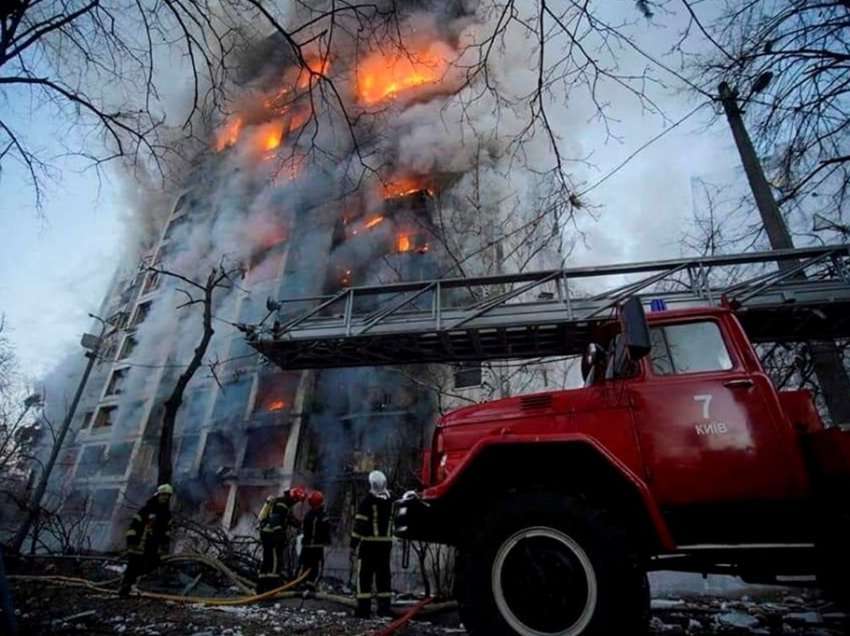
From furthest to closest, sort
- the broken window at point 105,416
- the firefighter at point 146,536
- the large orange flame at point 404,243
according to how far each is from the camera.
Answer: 1. the broken window at point 105,416
2. the large orange flame at point 404,243
3. the firefighter at point 146,536

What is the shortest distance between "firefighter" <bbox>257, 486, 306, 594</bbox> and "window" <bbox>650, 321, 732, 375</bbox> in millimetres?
6954

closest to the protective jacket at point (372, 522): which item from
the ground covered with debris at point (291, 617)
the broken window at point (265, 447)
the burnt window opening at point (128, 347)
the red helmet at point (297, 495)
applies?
the ground covered with debris at point (291, 617)

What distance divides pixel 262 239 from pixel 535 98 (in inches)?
1414

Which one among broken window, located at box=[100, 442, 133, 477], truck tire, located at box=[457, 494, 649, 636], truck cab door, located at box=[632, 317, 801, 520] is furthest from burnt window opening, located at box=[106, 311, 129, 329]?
truck cab door, located at box=[632, 317, 801, 520]

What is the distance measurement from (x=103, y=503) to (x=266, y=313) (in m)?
22.9

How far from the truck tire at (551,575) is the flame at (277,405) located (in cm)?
2775

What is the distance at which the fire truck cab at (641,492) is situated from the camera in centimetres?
304

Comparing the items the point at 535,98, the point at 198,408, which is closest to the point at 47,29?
the point at 535,98

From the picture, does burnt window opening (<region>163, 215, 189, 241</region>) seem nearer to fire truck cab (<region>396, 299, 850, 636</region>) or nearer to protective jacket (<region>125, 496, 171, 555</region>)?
protective jacket (<region>125, 496, 171, 555</region>)

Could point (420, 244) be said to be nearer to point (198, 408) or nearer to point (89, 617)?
point (198, 408)

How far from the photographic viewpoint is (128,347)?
38562 millimetres

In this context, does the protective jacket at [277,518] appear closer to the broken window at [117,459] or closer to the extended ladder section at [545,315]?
the extended ladder section at [545,315]

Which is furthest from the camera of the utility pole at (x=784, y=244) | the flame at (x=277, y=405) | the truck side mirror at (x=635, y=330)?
the flame at (x=277, y=405)

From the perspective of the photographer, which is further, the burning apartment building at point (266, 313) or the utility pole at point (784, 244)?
the burning apartment building at point (266, 313)
